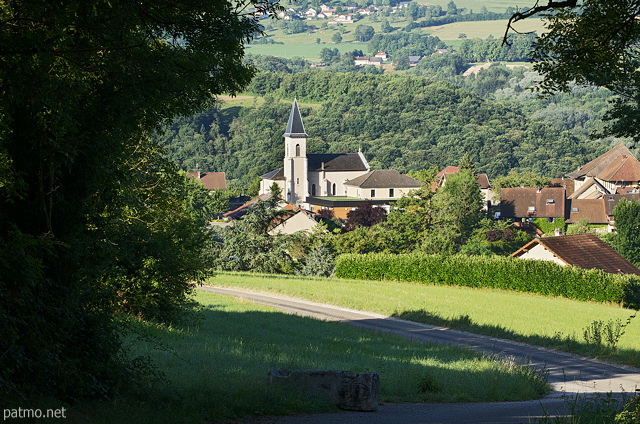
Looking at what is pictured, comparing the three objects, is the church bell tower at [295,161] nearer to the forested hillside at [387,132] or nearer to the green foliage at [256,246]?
the forested hillside at [387,132]

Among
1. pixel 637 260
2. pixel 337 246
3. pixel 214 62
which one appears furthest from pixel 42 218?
pixel 637 260

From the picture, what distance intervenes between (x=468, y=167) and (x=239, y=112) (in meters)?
81.9

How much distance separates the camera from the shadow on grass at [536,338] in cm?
2289

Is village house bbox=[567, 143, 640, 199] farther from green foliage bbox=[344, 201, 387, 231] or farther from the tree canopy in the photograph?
the tree canopy

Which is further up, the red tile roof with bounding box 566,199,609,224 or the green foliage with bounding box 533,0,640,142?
the green foliage with bounding box 533,0,640,142

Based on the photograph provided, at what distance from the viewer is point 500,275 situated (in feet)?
155

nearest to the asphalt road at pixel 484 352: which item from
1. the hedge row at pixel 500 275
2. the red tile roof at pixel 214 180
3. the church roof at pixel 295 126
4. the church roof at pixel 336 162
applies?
the hedge row at pixel 500 275

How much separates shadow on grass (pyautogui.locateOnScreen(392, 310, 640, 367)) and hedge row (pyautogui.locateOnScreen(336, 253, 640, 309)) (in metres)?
15.0

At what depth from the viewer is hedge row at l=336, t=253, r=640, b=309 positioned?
43.1 metres

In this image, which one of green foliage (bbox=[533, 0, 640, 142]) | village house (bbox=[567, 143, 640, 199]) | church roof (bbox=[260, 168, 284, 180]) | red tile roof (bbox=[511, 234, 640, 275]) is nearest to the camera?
green foliage (bbox=[533, 0, 640, 142])

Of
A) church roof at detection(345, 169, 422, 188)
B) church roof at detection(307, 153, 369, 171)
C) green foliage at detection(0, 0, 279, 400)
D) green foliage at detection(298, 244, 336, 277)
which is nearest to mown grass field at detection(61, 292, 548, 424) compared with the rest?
green foliage at detection(0, 0, 279, 400)

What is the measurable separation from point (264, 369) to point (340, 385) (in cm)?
282

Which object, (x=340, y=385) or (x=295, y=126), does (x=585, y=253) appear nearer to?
(x=340, y=385)

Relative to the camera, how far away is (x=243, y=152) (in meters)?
156
